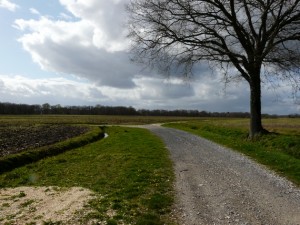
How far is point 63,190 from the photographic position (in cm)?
1416

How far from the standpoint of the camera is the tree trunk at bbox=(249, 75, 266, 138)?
29.9m

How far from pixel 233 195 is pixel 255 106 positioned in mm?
19311

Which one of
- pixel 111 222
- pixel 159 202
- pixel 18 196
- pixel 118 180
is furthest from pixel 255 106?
pixel 111 222

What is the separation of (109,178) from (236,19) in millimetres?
18381

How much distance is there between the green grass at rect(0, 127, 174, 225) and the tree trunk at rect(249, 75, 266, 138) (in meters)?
9.08

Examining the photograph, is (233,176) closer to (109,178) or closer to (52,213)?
(109,178)

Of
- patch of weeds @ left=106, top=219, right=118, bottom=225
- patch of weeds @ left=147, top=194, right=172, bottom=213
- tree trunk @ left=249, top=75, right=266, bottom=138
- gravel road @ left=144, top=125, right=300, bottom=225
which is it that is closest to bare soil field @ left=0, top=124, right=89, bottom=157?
gravel road @ left=144, top=125, right=300, bottom=225

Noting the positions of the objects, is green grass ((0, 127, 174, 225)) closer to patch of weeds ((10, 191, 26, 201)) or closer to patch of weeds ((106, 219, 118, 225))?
patch of weeds ((106, 219, 118, 225))

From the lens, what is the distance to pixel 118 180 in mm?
15430

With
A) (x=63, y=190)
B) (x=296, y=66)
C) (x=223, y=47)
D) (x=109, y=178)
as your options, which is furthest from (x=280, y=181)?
(x=223, y=47)

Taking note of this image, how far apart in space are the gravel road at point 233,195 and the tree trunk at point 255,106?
11.4 m

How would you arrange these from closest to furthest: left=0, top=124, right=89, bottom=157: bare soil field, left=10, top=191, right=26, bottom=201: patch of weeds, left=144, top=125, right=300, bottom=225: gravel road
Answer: left=144, top=125, right=300, bottom=225: gravel road, left=10, top=191, right=26, bottom=201: patch of weeds, left=0, top=124, right=89, bottom=157: bare soil field

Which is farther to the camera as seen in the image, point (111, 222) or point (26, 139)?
point (26, 139)

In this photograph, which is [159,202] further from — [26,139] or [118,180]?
[26,139]
